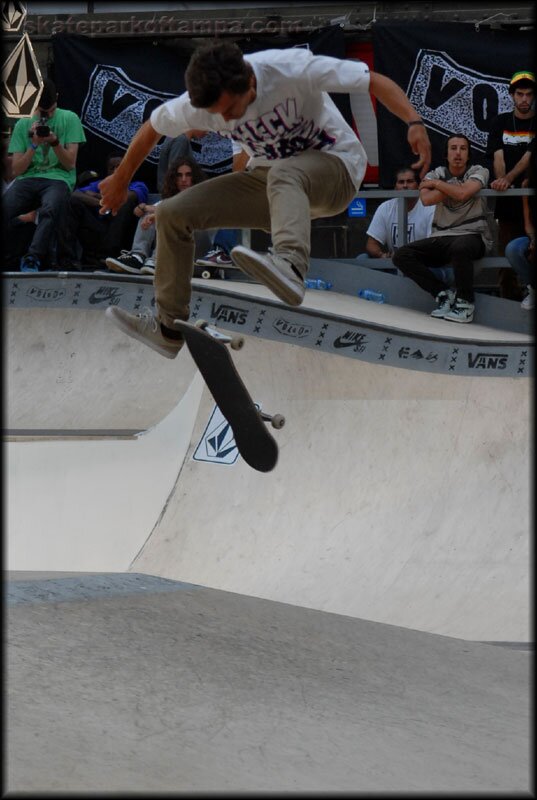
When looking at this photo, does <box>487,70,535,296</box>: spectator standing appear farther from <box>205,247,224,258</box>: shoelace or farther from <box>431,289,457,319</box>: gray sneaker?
<box>205,247,224,258</box>: shoelace

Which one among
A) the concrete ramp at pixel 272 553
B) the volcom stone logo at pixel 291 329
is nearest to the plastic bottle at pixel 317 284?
the concrete ramp at pixel 272 553

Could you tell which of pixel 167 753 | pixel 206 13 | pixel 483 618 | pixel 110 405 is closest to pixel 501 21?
pixel 206 13

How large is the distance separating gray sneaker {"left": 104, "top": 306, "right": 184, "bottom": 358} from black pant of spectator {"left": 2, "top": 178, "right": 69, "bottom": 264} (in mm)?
4329

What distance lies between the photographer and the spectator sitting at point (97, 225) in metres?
9.60

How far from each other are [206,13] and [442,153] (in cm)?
297

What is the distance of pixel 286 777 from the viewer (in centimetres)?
351

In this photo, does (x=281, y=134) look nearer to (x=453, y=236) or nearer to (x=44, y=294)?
(x=44, y=294)

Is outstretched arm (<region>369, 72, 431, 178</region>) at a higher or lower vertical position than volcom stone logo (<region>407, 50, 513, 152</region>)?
lower

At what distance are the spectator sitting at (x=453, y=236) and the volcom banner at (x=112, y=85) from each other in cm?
265

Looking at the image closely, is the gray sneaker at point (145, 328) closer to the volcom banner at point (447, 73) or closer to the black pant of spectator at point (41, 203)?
the black pant of spectator at point (41, 203)

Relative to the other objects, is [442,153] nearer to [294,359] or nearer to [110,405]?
[294,359]

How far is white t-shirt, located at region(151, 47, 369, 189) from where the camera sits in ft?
13.8

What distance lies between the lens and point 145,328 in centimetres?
492

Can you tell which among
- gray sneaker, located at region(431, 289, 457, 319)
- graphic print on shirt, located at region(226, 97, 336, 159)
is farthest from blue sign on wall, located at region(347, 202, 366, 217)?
graphic print on shirt, located at region(226, 97, 336, 159)
